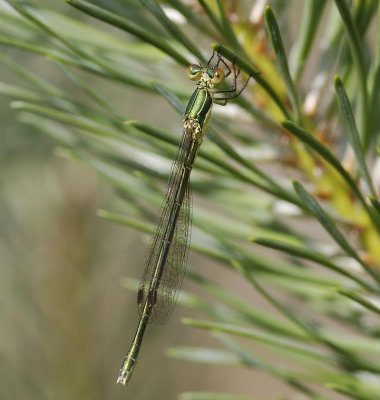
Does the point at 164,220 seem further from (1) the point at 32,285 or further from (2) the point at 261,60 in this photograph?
(1) the point at 32,285

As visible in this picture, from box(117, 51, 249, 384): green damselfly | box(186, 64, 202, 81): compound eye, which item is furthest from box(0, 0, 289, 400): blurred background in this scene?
box(186, 64, 202, 81): compound eye

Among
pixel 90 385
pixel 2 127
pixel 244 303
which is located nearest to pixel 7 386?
pixel 90 385

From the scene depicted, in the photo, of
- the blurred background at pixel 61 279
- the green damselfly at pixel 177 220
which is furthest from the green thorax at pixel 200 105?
the blurred background at pixel 61 279

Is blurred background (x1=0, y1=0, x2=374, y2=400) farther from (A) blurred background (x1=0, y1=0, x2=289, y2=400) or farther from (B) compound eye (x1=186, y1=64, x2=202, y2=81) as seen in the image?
(B) compound eye (x1=186, y1=64, x2=202, y2=81)

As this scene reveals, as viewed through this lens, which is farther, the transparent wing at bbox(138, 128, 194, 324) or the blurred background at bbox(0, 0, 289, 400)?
the blurred background at bbox(0, 0, 289, 400)

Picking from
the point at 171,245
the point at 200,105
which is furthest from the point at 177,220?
the point at 200,105

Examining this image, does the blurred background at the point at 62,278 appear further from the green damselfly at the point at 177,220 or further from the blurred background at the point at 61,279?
the green damselfly at the point at 177,220

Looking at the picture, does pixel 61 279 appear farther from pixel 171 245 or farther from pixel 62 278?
pixel 171 245

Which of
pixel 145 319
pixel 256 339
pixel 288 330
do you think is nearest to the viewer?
pixel 256 339

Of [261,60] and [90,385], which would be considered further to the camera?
[90,385]
